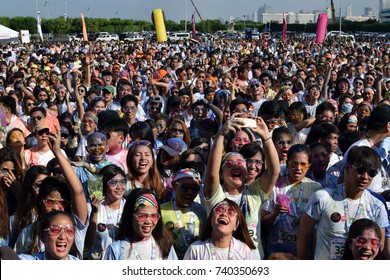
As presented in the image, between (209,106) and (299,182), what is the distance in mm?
2957

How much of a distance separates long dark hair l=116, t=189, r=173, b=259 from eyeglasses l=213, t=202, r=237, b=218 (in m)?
0.38

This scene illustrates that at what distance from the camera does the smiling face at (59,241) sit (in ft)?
11.9

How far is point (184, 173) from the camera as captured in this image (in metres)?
4.50

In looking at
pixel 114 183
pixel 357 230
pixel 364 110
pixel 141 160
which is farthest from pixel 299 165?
pixel 364 110

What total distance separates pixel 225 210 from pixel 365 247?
34.4 inches

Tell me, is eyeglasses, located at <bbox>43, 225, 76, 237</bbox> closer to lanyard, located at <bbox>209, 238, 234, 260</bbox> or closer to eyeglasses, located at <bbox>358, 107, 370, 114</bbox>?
lanyard, located at <bbox>209, 238, 234, 260</bbox>

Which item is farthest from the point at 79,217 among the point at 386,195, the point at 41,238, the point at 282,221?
the point at 386,195

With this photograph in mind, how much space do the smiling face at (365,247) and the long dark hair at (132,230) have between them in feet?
3.85

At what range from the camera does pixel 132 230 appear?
3914 millimetres

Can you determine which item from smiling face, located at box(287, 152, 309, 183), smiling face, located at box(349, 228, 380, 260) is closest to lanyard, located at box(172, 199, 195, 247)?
smiling face, located at box(287, 152, 309, 183)

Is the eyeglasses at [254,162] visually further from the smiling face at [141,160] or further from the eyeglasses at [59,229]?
the eyeglasses at [59,229]

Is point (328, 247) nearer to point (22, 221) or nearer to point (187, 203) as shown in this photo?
point (187, 203)

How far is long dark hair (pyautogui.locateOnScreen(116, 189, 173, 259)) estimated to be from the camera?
3.91 m

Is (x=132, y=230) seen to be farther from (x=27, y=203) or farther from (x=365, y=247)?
(x=365, y=247)
